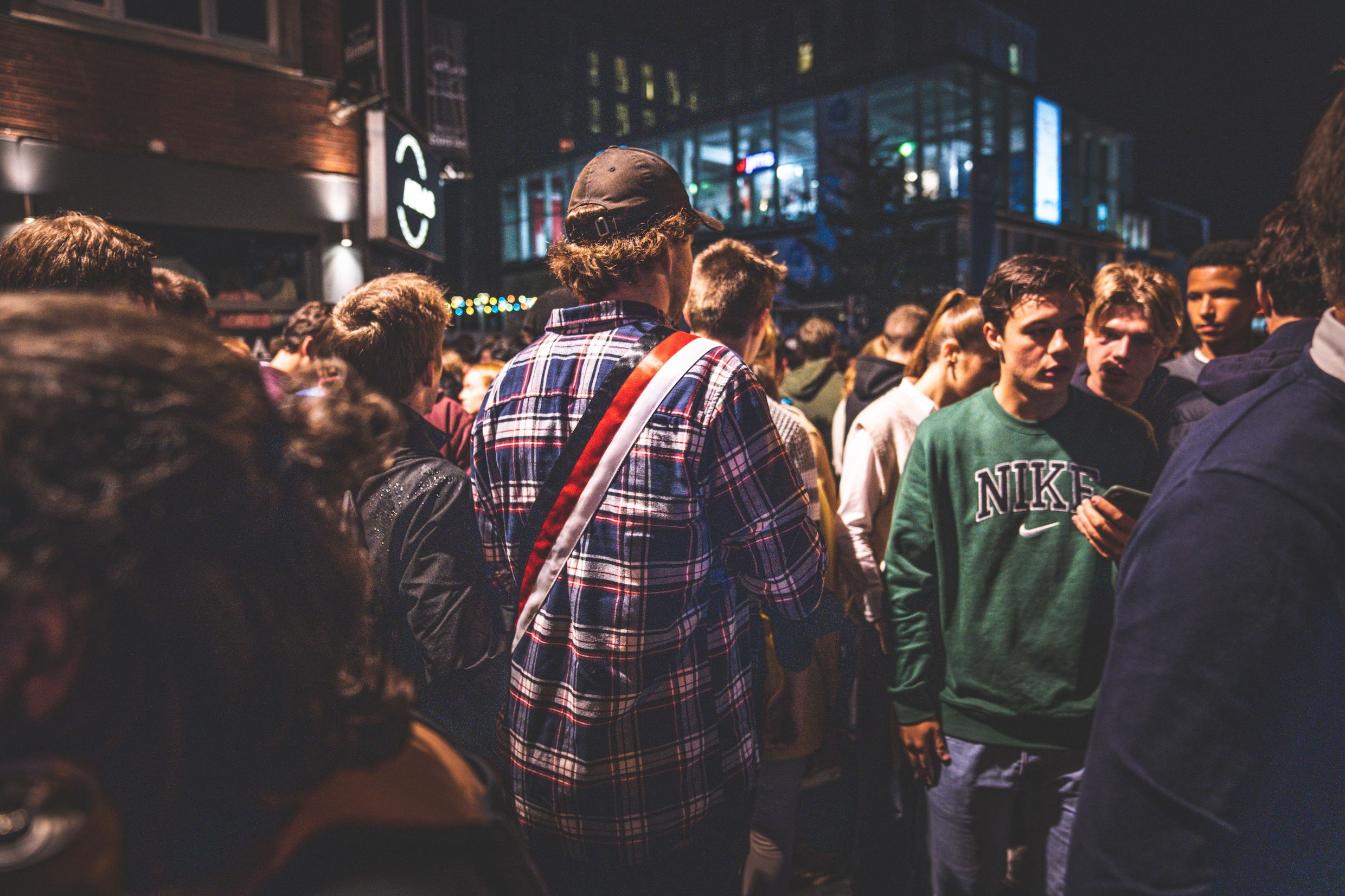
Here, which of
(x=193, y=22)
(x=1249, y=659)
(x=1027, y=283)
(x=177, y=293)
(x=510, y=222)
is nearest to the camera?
(x=1249, y=659)

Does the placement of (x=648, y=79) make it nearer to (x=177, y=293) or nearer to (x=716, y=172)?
(x=716, y=172)

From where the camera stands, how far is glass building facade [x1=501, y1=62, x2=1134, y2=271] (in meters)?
32.1

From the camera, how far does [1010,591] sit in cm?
244

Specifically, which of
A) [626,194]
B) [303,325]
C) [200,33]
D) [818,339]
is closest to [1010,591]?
[626,194]

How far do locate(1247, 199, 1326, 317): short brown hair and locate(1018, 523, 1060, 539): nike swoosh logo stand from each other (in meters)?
0.94

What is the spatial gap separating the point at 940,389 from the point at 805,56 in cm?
3869

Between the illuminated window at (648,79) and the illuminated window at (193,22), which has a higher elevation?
the illuminated window at (648,79)

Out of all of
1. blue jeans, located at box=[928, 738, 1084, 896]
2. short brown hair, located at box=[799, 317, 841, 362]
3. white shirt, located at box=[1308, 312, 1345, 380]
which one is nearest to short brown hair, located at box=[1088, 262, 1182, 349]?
blue jeans, located at box=[928, 738, 1084, 896]

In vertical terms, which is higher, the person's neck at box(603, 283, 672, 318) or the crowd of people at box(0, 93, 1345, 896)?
the person's neck at box(603, 283, 672, 318)

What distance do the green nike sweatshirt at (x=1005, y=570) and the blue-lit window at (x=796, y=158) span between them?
34.1 m

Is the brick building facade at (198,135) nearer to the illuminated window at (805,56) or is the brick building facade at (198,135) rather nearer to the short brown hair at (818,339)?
the short brown hair at (818,339)

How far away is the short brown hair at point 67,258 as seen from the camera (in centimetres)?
196

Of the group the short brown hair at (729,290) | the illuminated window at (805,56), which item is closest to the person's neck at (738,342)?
the short brown hair at (729,290)

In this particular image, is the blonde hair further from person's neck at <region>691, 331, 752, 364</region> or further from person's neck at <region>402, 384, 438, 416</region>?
person's neck at <region>402, 384, 438, 416</region>
